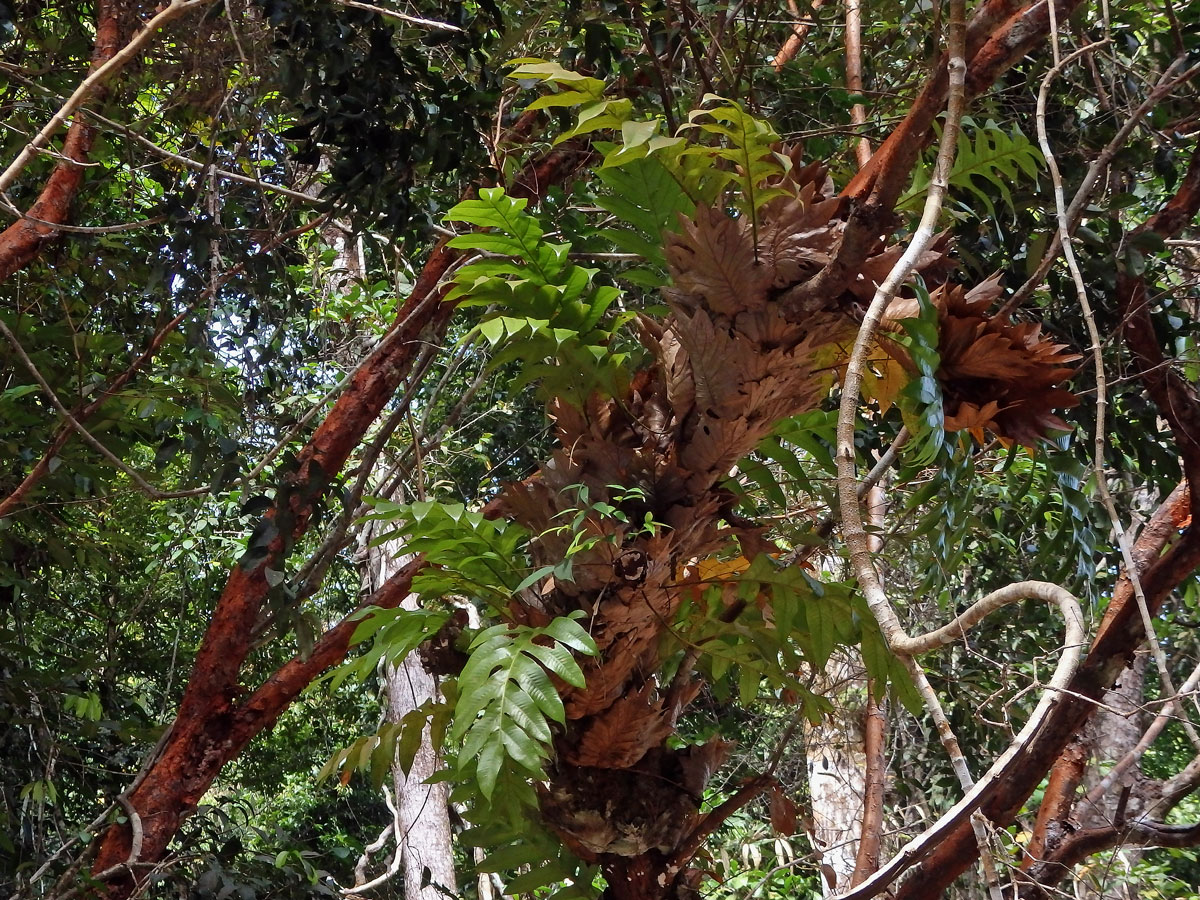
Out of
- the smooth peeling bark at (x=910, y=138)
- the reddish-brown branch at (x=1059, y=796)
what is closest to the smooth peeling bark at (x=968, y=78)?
the smooth peeling bark at (x=910, y=138)

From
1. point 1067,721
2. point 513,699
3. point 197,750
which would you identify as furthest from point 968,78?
point 197,750

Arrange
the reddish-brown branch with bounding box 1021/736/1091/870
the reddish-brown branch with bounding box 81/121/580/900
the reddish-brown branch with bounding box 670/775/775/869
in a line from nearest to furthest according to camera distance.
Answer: the reddish-brown branch with bounding box 670/775/775/869 → the reddish-brown branch with bounding box 81/121/580/900 → the reddish-brown branch with bounding box 1021/736/1091/870

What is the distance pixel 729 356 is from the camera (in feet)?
4.17

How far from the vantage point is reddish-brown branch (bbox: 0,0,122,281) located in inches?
90.0

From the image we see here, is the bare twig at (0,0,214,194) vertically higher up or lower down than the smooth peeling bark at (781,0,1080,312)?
higher up

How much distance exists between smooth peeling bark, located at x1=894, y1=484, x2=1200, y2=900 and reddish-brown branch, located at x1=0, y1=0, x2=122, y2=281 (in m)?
2.25

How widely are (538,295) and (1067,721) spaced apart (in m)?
1.26

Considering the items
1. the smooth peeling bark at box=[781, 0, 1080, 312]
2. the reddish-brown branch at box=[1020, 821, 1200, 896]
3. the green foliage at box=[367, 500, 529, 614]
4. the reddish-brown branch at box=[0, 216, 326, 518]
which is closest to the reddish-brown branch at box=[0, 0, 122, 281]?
the reddish-brown branch at box=[0, 216, 326, 518]

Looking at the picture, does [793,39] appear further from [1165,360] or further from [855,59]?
[1165,360]

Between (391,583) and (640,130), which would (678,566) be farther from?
(391,583)

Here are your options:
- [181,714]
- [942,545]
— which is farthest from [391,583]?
[942,545]

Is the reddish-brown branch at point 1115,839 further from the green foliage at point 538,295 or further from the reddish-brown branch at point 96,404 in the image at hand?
the reddish-brown branch at point 96,404

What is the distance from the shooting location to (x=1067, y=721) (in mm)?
1862

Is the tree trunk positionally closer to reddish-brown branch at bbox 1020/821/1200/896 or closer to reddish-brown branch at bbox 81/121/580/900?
reddish-brown branch at bbox 81/121/580/900
